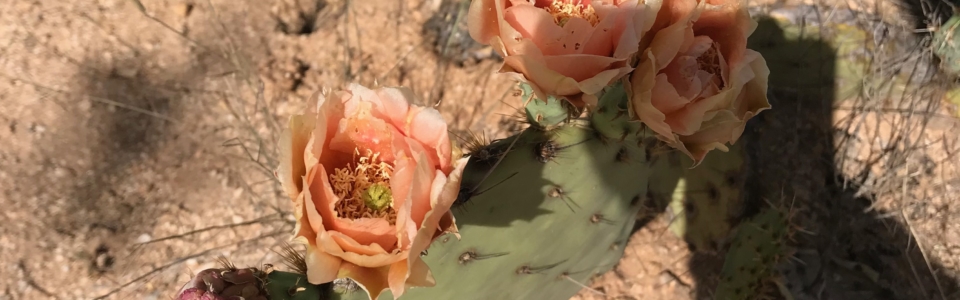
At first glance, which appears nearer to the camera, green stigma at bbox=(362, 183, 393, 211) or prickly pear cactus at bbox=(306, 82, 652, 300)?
green stigma at bbox=(362, 183, 393, 211)

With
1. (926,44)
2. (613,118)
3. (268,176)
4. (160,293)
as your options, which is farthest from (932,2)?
(160,293)

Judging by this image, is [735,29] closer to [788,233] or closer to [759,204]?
[788,233]

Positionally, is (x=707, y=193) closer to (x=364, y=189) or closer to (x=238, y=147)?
(x=364, y=189)

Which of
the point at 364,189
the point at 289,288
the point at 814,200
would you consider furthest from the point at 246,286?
the point at 814,200

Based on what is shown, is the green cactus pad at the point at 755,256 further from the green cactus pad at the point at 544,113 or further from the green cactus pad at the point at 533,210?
the green cactus pad at the point at 544,113

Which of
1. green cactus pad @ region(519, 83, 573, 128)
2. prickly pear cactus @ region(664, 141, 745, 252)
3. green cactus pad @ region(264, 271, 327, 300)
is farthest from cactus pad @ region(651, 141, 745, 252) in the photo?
green cactus pad @ region(264, 271, 327, 300)

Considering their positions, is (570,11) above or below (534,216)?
above

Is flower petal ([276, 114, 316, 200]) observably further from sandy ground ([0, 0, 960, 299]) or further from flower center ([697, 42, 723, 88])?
sandy ground ([0, 0, 960, 299])
